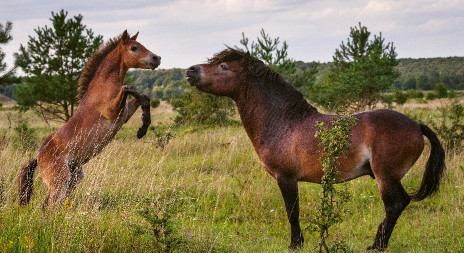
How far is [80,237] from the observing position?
345 centimetres

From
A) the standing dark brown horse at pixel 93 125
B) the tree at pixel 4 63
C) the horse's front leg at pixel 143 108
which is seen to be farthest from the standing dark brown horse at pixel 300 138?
the tree at pixel 4 63

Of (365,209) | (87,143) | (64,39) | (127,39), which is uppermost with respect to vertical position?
(64,39)

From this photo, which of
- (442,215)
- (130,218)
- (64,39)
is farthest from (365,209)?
(64,39)

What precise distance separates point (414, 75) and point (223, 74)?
118866 mm

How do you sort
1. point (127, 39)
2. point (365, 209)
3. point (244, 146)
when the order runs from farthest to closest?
point (244, 146), point (365, 209), point (127, 39)

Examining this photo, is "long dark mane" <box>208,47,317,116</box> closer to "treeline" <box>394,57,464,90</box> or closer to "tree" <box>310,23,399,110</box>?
"tree" <box>310,23,399,110</box>

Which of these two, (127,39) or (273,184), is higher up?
(127,39)

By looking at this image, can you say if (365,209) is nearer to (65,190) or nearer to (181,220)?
(181,220)

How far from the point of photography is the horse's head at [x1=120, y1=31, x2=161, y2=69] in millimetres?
5012

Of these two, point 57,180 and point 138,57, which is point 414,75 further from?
point 57,180

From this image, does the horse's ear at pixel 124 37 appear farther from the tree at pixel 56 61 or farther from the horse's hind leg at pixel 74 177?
the tree at pixel 56 61

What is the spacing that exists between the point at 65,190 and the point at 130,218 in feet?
3.94

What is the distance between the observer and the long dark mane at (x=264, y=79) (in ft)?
14.8

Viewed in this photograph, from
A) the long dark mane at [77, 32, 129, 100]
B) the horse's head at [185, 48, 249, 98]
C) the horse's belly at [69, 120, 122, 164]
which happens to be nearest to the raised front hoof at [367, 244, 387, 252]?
the horse's head at [185, 48, 249, 98]
